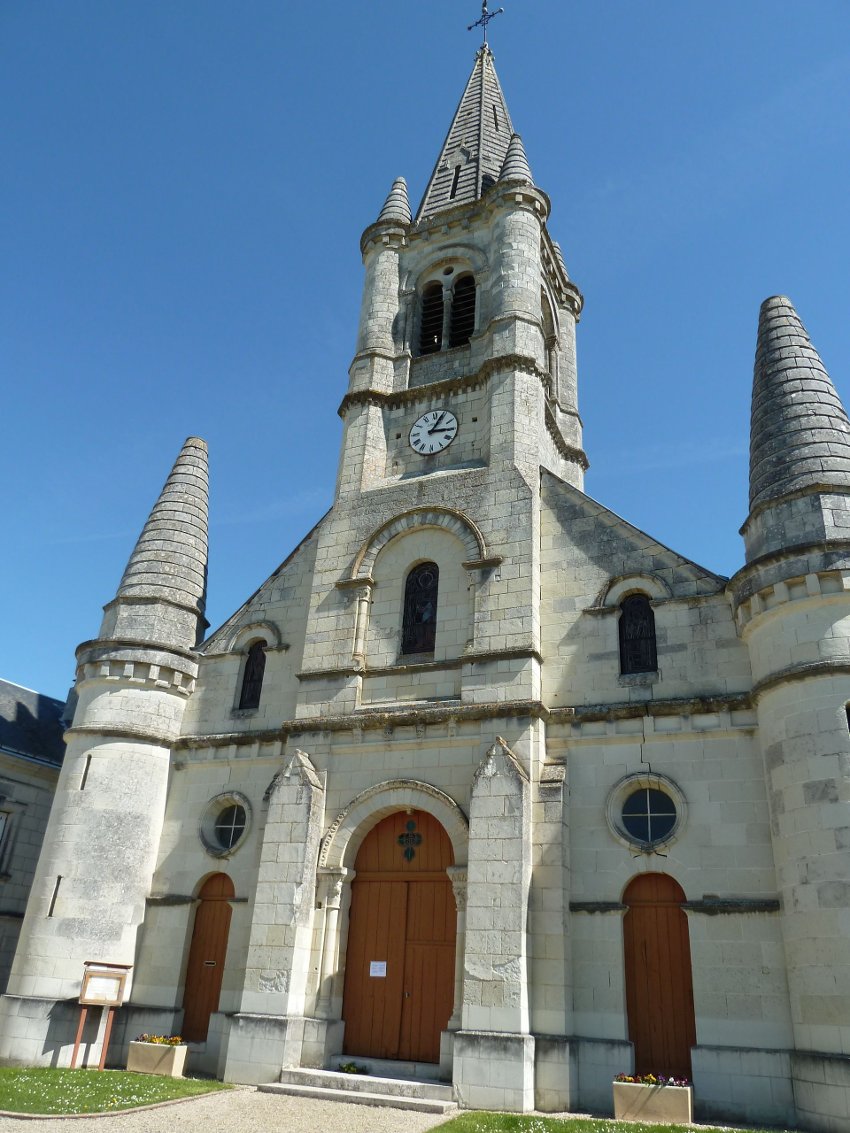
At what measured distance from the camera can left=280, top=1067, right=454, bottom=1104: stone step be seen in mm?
12289

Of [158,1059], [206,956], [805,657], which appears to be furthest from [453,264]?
[158,1059]

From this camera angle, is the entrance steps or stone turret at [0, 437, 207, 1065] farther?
stone turret at [0, 437, 207, 1065]

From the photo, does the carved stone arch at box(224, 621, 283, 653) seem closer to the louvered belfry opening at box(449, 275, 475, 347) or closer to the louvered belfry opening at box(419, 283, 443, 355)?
the louvered belfry opening at box(419, 283, 443, 355)

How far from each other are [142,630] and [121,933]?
585cm

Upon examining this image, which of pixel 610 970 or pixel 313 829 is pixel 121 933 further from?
pixel 610 970

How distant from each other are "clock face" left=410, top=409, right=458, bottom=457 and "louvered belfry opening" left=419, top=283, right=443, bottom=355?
2626 millimetres

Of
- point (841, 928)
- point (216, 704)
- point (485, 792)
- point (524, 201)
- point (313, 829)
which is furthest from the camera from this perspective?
point (524, 201)

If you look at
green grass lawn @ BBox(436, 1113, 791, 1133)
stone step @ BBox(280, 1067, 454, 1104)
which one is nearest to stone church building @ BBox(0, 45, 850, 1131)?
stone step @ BBox(280, 1067, 454, 1104)

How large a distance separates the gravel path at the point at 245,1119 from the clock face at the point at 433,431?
490 inches

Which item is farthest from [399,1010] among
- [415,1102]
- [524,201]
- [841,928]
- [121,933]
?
[524,201]

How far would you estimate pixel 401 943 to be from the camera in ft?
47.6

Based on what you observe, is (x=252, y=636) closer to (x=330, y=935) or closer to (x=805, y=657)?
(x=330, y=935)

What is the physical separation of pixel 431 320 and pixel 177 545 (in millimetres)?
8502

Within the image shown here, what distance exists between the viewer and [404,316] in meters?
21.8
